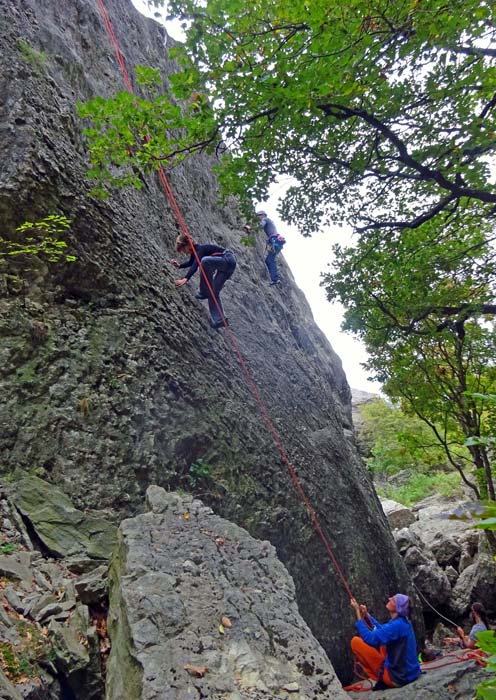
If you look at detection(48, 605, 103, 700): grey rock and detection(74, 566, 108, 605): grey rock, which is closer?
detection(48, 605, 103, 700): grey rock

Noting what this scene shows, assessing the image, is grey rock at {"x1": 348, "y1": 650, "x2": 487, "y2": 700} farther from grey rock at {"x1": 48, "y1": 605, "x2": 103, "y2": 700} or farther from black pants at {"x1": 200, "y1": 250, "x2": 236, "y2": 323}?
black pants at {"x1": 200, "y1": 250, "x2": 236, "y2": 323}

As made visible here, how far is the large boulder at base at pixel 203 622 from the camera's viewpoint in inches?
100

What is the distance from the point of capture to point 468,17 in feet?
13.4

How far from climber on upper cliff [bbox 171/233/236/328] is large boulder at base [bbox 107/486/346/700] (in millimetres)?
4091

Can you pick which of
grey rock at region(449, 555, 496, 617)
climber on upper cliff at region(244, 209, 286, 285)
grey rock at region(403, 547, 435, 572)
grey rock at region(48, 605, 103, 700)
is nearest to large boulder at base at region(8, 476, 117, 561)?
grey rock at region(48, 605, 103, 700)

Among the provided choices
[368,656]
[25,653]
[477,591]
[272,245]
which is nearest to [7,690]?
[25,653]

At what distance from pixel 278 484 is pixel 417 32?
5826 mm

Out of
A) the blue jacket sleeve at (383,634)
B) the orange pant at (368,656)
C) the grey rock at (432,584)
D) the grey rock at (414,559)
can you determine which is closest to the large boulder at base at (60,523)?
the blue jacket sleeve at (383,634)

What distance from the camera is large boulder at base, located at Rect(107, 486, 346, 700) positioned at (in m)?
2.54

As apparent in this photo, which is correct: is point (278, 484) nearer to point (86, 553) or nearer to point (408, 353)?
point (86, 553)

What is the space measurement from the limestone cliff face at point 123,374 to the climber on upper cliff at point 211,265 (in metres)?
0.23

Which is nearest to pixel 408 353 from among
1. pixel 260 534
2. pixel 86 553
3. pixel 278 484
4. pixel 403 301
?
pixel 403 301

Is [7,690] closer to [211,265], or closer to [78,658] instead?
[78,658]

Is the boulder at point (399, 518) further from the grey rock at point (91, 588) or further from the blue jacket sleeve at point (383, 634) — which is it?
the grey rock at point (91, 588)
